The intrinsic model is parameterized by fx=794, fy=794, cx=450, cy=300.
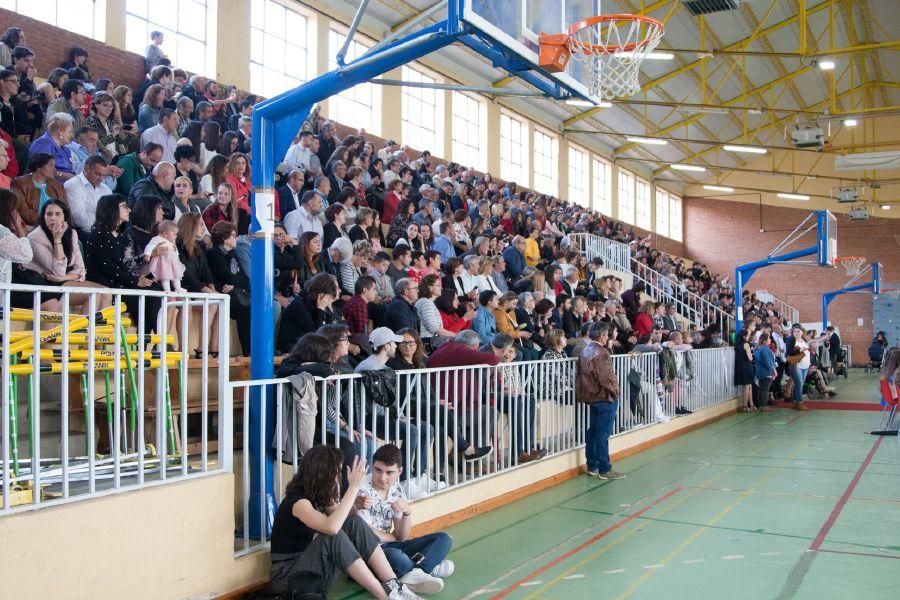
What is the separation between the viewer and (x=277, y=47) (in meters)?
15.3

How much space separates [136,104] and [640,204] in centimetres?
2485

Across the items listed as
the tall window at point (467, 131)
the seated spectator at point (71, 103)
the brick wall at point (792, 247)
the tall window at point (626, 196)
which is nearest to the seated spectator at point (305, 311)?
the seated spectator at point (71, 103)

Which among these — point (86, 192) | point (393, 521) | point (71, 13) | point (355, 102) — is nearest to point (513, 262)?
point (355, 102)

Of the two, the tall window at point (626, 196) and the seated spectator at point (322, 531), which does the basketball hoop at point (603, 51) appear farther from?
the tall window at point (626, 196)

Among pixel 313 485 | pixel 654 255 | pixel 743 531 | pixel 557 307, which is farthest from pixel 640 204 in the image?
pixel 313 485

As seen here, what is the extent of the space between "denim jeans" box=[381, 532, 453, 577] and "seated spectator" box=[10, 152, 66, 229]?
3.73 m

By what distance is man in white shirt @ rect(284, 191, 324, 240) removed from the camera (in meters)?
8.66

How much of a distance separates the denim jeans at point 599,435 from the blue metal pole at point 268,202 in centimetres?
437

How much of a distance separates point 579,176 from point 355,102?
490 inches

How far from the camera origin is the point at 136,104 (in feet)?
36.1

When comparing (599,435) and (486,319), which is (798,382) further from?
(486,319)

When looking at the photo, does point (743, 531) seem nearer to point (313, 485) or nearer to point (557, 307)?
point (313, 485)

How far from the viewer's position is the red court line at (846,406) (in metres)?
16.3

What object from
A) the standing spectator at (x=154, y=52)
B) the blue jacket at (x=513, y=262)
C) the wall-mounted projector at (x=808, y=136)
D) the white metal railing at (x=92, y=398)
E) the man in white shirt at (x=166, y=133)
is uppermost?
the wall-mounted projector at (x=808, y=136)
